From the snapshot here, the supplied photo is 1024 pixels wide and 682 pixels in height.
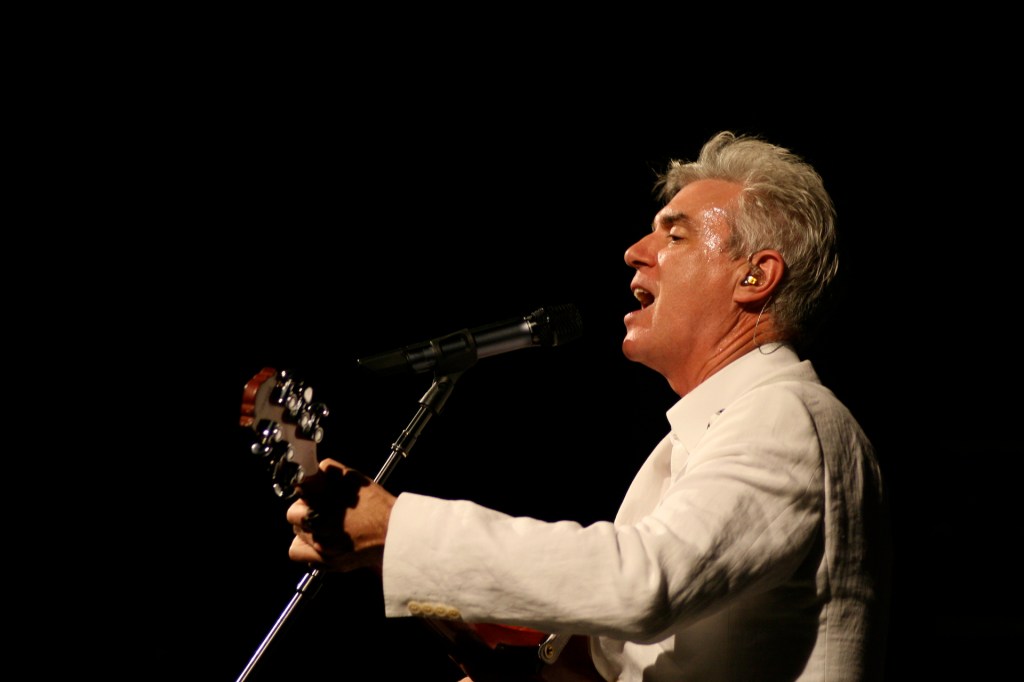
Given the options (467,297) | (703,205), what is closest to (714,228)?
(703,205)

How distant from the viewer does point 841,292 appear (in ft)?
7.07

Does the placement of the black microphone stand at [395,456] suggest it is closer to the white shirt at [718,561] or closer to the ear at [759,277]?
the white shirt at [718,561]

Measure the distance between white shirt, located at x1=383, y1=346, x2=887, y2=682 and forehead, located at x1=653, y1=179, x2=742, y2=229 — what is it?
49cm

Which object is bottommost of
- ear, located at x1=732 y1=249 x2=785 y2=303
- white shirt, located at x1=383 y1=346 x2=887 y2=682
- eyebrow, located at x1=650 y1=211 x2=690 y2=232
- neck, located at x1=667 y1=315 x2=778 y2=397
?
white shirt, located at x1=383 y1=346 x2=887 y2=682

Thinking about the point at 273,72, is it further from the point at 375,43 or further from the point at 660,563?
the point at 660,563

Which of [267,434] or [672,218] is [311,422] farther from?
[672,218]

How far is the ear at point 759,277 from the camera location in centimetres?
200

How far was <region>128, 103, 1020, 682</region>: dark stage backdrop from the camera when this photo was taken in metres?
3.09

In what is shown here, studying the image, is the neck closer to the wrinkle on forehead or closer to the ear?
the ear

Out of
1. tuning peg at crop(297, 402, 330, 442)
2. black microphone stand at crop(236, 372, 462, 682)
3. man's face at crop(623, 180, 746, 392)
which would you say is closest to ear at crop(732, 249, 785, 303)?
man's face at crop(623, 180, 746, 392)

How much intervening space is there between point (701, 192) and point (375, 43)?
1.62 metres

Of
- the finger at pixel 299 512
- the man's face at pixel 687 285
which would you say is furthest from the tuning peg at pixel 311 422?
the man's face at pixel 687 285

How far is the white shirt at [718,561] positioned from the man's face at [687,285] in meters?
0.33

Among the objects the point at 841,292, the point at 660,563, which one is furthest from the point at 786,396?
the point at 841,292
